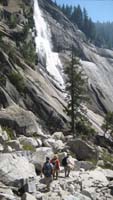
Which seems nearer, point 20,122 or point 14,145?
point 14,145

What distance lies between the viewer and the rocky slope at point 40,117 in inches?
872

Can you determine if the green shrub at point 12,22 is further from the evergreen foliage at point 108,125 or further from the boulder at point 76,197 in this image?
the boulder at point 76,197

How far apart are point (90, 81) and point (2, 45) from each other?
134ft

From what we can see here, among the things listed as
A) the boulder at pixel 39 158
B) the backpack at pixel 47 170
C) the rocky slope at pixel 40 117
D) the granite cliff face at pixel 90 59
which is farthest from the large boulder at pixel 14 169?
the granite cliff face at pixel 90 59

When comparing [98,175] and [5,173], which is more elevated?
[5,173]

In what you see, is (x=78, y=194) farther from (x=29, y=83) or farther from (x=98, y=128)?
(x=98, y=128)

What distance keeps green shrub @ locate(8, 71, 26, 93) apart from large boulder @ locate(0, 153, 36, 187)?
130 feet

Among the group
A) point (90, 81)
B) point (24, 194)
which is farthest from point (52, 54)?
point (24, 194)

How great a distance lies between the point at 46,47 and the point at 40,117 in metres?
57.4

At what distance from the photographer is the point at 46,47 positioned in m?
118

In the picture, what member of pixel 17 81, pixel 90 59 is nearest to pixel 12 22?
pixel 90 59

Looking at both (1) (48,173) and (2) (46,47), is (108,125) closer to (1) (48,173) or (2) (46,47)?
(2) (46,47)

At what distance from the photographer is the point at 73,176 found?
25.8m

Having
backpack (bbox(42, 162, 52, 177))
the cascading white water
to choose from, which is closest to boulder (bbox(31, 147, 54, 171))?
backpack (bbox(42, 162, 52, 177))
